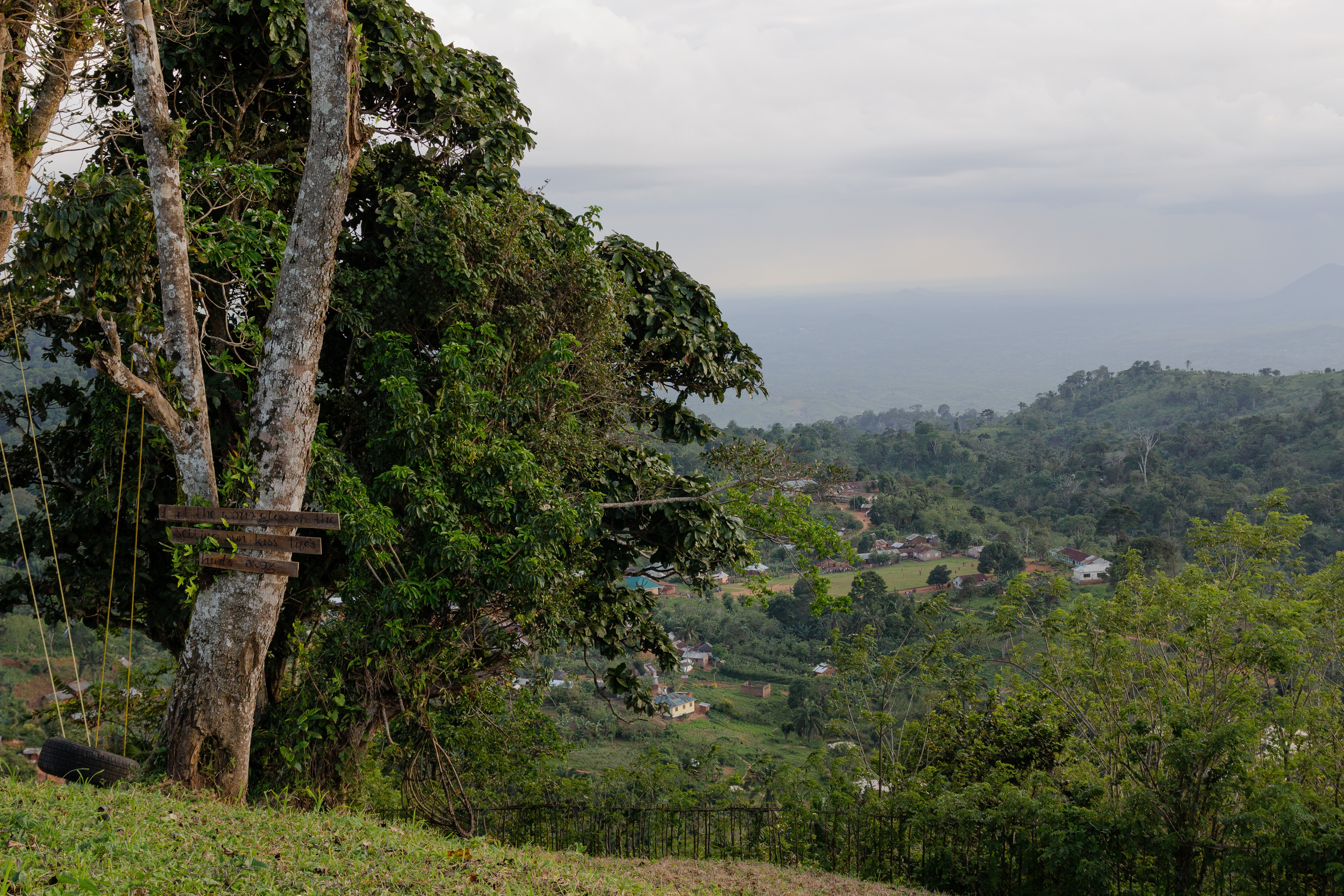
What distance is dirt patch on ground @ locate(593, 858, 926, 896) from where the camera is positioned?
5914 millimetres

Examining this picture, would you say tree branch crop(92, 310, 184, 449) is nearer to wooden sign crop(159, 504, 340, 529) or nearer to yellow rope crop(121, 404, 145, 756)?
yellow rope crop(121, 404, 145, 756)

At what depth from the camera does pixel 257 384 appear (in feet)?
18.8

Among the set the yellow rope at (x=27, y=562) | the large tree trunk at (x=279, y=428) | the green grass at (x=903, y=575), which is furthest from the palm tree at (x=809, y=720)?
the large tree trunk at (x=279, y=428)

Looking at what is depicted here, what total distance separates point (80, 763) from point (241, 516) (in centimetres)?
164

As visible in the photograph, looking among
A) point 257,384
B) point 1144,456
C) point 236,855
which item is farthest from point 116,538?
point 1144,456

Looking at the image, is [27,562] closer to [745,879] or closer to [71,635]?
[71,635]

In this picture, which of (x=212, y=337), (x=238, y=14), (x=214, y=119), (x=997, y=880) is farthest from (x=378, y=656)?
(x=997, y=880)

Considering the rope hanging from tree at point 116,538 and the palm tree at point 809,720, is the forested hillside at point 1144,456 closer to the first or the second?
the palm tree at point 809,720

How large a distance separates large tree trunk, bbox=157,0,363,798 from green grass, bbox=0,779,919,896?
0.43 m

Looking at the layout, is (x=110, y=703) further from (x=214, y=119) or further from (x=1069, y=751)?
(x=1069, y=751)

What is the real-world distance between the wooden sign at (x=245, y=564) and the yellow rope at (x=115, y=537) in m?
0.87

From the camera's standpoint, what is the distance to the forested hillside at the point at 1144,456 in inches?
1492

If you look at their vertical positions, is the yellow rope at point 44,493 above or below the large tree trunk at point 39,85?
below

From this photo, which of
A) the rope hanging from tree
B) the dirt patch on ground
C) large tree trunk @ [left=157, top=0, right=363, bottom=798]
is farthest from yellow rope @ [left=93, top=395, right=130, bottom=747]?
the dirt patch on ground
